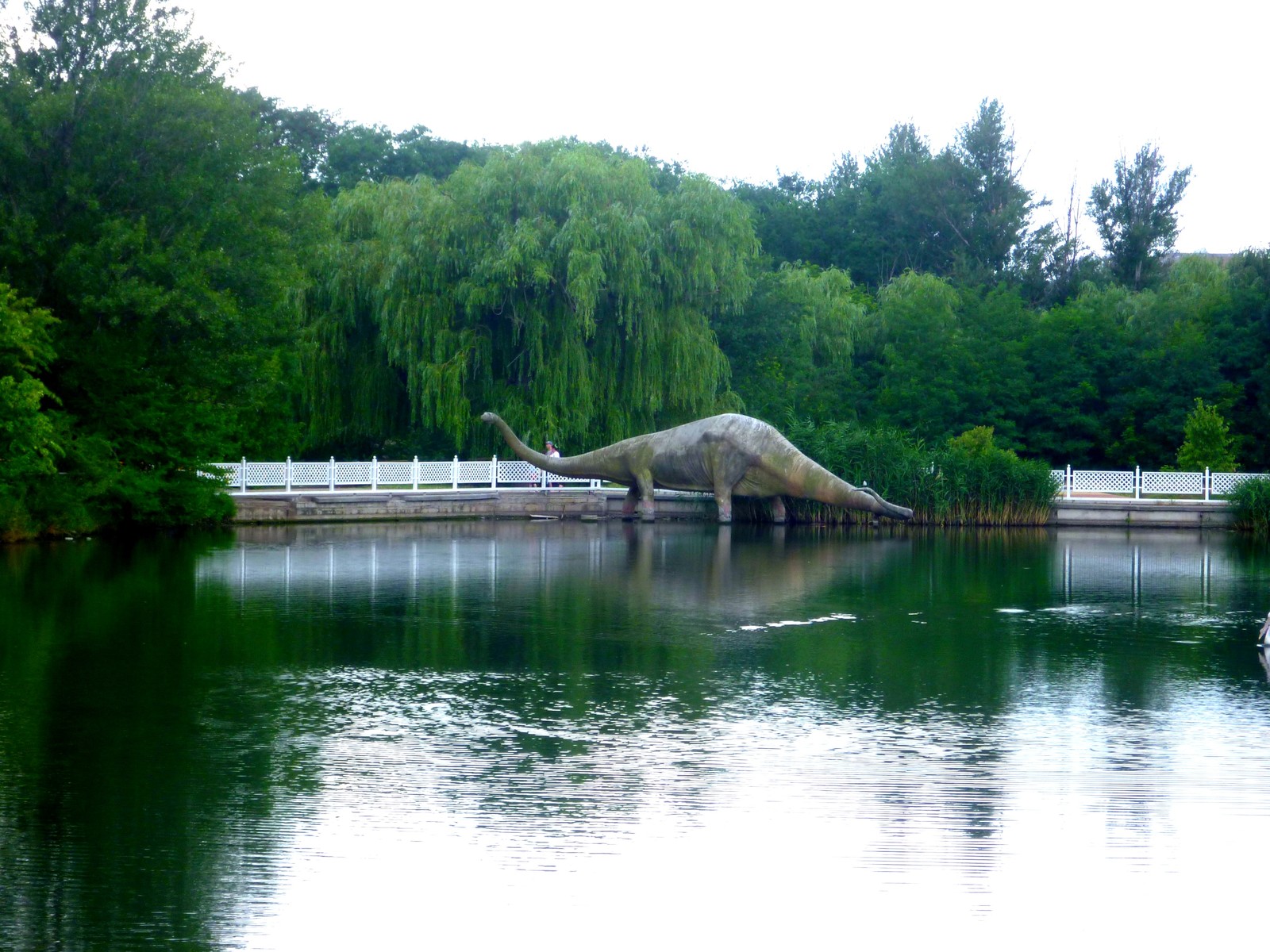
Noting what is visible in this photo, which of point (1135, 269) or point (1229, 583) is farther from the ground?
point (1135, 269)

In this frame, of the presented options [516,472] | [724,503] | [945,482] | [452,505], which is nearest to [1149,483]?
[945,482]

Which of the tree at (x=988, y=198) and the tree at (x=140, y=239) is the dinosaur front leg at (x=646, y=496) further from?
the tree at (x=988, y=198)

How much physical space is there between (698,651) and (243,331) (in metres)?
15.4

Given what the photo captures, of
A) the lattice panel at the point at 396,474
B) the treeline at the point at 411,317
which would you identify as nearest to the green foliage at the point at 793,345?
the treeline at the point at 411,317

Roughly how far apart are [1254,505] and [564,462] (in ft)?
46.3

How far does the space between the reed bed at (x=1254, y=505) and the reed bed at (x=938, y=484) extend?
3.67 metres

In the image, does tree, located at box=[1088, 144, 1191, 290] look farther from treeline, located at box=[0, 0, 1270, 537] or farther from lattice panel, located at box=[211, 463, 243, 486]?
lattice panel, located at box=[211, 463, 243, 486]

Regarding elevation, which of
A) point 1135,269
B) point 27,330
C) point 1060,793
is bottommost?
point 1060,793

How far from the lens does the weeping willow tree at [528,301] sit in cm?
3167

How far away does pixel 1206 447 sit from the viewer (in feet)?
111

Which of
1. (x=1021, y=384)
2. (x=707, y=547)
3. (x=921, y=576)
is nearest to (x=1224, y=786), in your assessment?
(x=921, y=576)

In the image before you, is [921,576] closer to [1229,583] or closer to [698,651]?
[1229,583]

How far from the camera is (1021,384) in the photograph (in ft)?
125

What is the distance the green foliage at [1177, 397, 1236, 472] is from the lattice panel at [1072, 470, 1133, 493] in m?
1.56
